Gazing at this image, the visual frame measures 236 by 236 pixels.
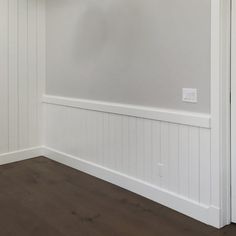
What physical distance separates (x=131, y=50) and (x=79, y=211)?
1.63m

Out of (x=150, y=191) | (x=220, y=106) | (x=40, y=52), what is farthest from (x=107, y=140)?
(x=40, y=52)

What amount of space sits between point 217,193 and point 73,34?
99.6 inches

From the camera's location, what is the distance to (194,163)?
2.85 metres

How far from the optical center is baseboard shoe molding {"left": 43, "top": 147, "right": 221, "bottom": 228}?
276 cm

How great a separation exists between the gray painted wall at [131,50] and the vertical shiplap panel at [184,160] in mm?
214

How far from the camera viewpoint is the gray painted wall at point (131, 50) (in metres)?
2.79

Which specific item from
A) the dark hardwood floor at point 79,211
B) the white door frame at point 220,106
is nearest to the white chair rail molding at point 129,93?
the white door frame at point 220,106

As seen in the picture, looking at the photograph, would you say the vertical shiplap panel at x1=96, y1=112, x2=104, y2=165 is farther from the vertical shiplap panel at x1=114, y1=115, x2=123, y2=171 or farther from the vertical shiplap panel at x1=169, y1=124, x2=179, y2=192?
the vertical shiplap panel at x1=169, y1=124, x2=179, y2=192

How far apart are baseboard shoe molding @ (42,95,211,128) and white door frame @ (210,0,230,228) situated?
0.37 ft

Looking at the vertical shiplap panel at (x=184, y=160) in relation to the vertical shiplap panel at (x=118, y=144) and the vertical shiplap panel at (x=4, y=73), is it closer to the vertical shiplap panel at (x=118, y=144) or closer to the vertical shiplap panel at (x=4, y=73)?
the vertical shiplap panel at (x=118, y=144)

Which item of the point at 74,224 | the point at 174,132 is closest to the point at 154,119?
the point at 174,132

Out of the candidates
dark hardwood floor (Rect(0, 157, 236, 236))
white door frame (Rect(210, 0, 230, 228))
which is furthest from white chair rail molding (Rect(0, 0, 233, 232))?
dark hardwood floor (Rect(0, 157, 236, 236))

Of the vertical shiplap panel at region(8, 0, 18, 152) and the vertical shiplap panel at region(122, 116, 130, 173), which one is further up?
the vertical shiplap panel at region(8, 0, 18, 152)

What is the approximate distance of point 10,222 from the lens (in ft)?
9.19
